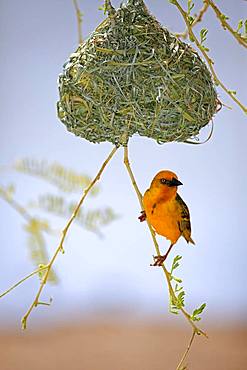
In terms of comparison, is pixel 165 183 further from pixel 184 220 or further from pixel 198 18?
pixel 198 18

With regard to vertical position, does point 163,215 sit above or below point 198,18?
below

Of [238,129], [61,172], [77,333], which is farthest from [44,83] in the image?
[61,172]

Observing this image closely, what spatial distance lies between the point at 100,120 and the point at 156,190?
0.10m

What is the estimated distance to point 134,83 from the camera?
2.56ft

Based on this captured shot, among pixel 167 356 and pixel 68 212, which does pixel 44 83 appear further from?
pixel 68 212

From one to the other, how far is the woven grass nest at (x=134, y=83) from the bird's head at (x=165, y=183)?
0.05m

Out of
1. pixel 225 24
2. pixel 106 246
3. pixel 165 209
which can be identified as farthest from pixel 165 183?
pixel 106 246

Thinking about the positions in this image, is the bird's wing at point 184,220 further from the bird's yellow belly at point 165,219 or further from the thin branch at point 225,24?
the thin branch at point 225,24

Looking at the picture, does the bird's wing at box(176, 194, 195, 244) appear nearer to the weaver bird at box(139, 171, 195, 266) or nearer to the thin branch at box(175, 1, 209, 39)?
the weaver bird at box(139, 171, 195, 266)

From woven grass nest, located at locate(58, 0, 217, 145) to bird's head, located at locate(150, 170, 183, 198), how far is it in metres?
0.05

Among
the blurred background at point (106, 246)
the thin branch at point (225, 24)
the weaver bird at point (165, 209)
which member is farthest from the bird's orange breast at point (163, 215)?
the blurred background at point (106, 246)

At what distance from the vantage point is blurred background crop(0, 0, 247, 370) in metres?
2.20

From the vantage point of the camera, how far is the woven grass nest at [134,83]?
78 cm

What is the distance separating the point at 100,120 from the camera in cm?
81
